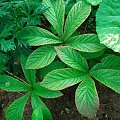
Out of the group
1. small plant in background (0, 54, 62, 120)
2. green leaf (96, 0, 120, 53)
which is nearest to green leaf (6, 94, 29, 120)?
small plant in background (0, 54, 62, 120)

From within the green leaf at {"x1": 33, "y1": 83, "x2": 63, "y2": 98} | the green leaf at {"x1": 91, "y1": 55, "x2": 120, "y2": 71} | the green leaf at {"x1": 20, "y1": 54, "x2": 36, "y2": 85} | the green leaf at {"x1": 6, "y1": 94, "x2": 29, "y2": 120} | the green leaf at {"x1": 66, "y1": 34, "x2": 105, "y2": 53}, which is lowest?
the green leaf at {"x1": 6, "y1": 94, "x2": 29, "y2": 120}

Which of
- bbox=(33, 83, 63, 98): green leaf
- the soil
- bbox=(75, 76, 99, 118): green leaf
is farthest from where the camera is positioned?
the soil

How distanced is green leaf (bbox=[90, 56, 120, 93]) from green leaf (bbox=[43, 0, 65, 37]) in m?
0.28

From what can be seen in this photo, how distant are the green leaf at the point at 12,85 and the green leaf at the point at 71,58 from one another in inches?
10.7

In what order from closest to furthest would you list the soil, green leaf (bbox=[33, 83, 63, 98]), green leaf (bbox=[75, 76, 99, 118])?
1. green leaf (bbox=[75, 76, 99, 118])
2. green leaf (bbox=[33, 83, 63, 98])
3. the soil

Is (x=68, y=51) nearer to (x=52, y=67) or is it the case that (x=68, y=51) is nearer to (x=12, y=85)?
(x=52, y=67)

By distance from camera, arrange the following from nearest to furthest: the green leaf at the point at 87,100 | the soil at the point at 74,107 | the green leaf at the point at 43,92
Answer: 1. the green leaf at the point at 87,100
2. the green leaf at the point at 43,92
3. the soil at the point at 74,107

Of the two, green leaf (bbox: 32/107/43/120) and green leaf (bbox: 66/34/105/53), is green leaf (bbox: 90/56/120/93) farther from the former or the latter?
green leaf (bbox: 32/107/43/120)

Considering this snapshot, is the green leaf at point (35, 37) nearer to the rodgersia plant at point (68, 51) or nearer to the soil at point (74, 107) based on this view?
the rodgersia plant at point (68, 51)

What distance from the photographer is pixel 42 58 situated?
1669mm

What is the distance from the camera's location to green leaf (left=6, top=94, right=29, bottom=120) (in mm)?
1669

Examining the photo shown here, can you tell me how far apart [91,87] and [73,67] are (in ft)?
0.46

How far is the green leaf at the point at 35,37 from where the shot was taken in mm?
1664

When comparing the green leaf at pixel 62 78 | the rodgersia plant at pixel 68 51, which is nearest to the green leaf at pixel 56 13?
the rodgersia plant at pixel 68 51
